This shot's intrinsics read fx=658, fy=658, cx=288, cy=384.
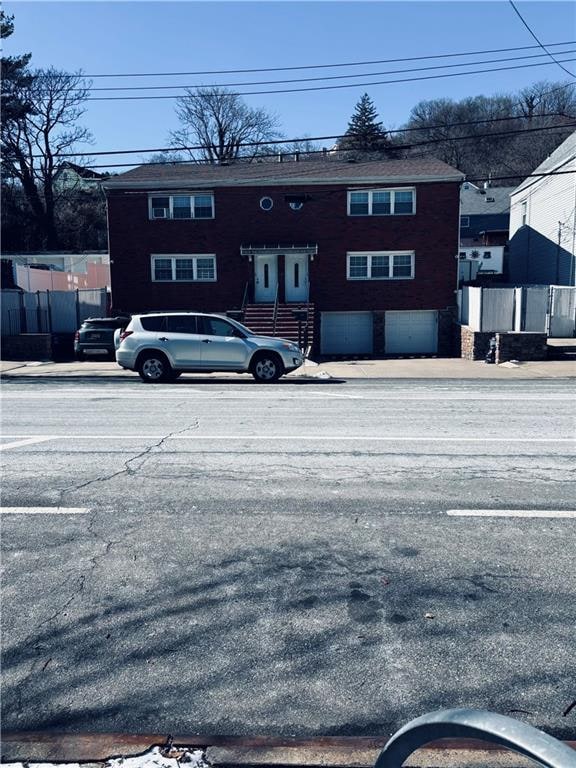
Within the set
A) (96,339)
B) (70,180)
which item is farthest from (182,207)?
(70,180)

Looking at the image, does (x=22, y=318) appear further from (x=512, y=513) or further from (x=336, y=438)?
(x=512, y=513)

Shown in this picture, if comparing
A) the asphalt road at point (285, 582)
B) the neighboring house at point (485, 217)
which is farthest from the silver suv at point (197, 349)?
the neighboring house at point (485, 217)

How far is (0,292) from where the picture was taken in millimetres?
26312

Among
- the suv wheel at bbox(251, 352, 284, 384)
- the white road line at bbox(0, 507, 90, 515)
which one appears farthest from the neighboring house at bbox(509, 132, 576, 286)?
the white road line at bbox(0, 507, 90, 515)

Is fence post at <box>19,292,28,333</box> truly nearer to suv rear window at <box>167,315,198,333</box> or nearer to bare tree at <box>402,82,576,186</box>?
suv rear window at <box>167,315,198,333</box>

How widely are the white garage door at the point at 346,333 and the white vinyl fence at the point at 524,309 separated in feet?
20.9

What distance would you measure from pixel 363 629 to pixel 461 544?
167 centimetres

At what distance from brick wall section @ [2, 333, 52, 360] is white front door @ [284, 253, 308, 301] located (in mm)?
10902

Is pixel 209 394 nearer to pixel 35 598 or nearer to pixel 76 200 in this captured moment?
pixel 35 598

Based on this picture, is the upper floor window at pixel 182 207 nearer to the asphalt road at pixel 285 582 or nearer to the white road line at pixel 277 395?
the white road line at pixel 277 395

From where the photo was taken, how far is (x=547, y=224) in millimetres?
34094

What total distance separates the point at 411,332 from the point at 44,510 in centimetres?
2572

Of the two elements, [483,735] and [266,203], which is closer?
[483,735]

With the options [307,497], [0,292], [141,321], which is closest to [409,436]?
[307,497]
